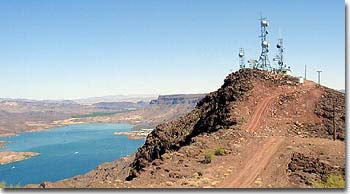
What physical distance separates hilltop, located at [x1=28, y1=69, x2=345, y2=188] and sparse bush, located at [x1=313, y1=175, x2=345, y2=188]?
295 mm

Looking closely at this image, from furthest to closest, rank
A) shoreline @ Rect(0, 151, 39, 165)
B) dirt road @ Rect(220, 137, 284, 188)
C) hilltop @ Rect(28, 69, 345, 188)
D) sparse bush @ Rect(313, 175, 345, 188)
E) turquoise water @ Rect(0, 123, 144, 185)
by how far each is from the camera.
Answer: shoreline @ Rect(0, 151, 39, 165) → turquoise water @ Rect(0, 123, 144, 185) → hilltop @ Rect(28, 69, 345, 188) → dirt road @ Rect(220, 137, 284, 188) → sparse bush @ Rect(313, 175, 345, 188)

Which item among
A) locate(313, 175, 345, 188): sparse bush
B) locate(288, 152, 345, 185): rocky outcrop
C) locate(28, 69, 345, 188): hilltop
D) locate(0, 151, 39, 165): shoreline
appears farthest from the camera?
locate(0, 151, 39, 165): shoreline

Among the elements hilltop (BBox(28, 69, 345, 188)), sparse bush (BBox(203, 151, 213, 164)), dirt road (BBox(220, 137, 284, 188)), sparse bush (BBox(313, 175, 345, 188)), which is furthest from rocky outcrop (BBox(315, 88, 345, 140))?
sparse bush (BBox(313, 175, 345, 188))

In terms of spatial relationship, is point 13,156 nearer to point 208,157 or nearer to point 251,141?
point 251,141

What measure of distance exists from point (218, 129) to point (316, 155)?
5.83 m

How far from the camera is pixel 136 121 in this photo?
19338cm

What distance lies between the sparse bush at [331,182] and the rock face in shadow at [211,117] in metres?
7.68

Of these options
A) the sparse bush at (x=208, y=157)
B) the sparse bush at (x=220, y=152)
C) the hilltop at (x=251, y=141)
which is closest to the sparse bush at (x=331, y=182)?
the hilltop at (x=251, y=141)

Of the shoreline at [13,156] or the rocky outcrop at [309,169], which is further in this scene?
the shoreline at [13,156]

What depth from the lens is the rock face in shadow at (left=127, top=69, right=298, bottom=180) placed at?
21953 millimetres

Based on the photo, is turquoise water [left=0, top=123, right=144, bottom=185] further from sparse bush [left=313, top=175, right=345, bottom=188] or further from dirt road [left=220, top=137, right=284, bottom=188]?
sparse bush [left=313, top=175, right=345, bottom=188]

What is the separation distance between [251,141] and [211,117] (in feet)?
16.3

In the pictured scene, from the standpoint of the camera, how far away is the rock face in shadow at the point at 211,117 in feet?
72.0

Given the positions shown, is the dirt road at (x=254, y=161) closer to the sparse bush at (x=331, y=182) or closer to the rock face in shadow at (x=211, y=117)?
the rock face in shadow at (x=211, y=117)
